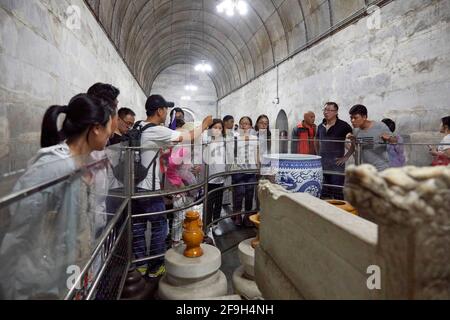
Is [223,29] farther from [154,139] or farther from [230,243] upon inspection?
[154,139]

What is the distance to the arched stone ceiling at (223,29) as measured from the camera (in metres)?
6.73

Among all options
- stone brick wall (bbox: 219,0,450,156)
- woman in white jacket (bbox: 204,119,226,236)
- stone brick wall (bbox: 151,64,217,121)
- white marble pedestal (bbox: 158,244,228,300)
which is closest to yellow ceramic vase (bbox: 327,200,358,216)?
white marble pedestal (bbox: 158,244,228,300)

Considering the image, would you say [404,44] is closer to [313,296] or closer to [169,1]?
[313,296]

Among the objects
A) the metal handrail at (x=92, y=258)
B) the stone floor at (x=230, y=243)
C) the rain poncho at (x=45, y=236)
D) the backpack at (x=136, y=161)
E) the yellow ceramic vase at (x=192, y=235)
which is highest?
the backpack at (x=136, y=161)

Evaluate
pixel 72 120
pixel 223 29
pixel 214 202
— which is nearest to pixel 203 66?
pixel 223 29

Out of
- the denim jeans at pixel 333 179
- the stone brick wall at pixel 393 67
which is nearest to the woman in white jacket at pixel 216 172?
the denim jeans at pixel 333 179

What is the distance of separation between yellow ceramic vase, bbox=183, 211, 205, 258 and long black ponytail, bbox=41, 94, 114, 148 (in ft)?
4.39

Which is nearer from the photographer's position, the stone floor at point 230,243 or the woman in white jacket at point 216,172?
the stone floor at point 230,243

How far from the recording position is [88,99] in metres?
1.64

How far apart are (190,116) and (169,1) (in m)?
13.7

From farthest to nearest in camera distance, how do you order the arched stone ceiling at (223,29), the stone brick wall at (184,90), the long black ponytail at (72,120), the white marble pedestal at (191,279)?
the stone brick wall at (184,90)
the arched stone ceiling at (223,29)
the white marble pedestal at (191,279)
the long black ponytail at (72,120)

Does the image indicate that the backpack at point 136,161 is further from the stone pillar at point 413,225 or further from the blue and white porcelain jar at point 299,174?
the stone pillar at point 413,225

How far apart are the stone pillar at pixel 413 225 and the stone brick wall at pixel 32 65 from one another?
2819 mm
